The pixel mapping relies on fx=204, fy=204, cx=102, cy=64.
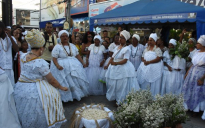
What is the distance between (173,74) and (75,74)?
2.80 meters

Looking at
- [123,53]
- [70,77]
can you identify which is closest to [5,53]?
[70,77]

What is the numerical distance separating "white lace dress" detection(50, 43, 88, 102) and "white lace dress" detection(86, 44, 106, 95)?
920 millimetres

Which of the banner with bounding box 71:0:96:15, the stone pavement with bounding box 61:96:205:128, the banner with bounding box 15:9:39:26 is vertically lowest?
the stone pavement with bounding box 61:96:205:128

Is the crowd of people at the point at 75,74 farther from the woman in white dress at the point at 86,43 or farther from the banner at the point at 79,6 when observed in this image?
the banner at the point at 79,6

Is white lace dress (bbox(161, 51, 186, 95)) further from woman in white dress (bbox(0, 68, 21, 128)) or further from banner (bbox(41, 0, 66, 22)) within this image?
banner (bbox(41, 0, 66, 22))

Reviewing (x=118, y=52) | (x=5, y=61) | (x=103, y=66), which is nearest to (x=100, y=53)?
(x=103, y=66)

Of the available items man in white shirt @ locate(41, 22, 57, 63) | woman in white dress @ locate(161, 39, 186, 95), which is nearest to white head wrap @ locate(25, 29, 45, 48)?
man in white shirt @ locate(41, 22, 57, 63)

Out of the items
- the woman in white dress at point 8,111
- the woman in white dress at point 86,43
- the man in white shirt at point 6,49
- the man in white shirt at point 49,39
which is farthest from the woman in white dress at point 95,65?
the woman in white dress at point 8,111

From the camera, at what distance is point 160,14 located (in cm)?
704

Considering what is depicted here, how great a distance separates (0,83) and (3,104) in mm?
352

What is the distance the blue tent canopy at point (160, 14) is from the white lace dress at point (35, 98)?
184 inches

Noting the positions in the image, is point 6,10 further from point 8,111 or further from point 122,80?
point 8,111

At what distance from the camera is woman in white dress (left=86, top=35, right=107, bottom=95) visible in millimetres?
6781

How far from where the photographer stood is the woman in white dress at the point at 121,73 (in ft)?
17.1
